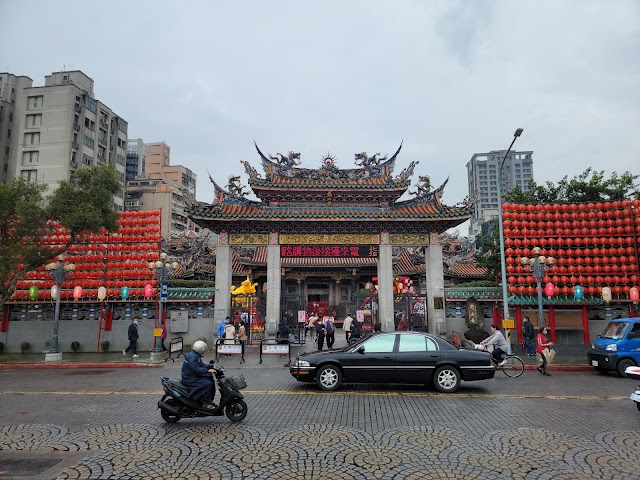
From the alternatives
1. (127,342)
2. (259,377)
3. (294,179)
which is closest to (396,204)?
(294,179)

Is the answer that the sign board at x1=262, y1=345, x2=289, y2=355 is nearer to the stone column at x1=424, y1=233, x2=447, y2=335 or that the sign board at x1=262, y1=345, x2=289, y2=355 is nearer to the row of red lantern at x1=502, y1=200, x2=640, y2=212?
the stone column at x1=424, y1=233, x2=447, y2=335

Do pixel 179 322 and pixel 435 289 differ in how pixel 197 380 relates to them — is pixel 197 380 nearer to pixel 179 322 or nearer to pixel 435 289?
pixel 179 322

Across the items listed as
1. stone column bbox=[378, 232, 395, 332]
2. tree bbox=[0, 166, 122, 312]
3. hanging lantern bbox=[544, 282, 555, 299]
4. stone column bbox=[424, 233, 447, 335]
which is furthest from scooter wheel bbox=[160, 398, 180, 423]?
hanging lantern bbox=[544, 282, 555, 299]

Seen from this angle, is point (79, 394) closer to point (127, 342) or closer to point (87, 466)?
point (87, 466)

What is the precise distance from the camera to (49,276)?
21094 millimetres

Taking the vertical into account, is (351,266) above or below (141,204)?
below

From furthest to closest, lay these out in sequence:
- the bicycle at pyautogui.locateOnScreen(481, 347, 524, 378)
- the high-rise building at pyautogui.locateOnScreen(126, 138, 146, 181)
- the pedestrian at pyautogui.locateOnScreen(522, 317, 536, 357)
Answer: the high-rise building at pyautogui.locateOnScreen(126, 138, 146, 181) < the pedestrian at pyautogui.locateOnScreen(522, 317, 536, 357) < the bicycle at pyautogui.locateOnScreen(481, 347, 524, 378)

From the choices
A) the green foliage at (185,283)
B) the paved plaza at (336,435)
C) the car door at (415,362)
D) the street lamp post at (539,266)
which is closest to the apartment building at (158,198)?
the green foliage at (185,283)

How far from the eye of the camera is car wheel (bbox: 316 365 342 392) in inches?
426

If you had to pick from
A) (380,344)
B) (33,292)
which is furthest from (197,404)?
(33,292)

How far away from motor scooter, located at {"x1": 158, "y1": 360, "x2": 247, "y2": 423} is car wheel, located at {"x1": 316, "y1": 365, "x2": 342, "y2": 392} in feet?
10.2

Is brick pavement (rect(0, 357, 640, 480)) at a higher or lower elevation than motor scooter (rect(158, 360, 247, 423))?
lower

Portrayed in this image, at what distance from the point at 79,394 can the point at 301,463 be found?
758 centimetres

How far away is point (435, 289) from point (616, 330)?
8.61m
